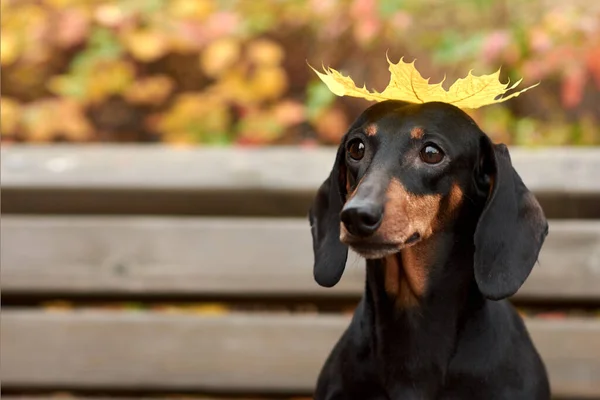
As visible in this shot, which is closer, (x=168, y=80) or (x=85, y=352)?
(x=85, y=352)

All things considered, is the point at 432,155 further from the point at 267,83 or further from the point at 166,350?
the point at 267,83

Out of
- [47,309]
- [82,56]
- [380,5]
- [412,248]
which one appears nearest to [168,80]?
[82,56]

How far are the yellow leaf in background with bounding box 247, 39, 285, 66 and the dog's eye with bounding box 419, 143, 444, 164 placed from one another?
213 cm

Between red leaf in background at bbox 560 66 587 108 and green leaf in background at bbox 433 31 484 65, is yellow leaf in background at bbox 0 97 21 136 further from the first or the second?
red leaf in background at bbox 560 66 587 108

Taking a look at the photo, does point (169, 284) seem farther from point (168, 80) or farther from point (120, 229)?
point (168, 80)

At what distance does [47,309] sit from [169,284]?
18.9 inches

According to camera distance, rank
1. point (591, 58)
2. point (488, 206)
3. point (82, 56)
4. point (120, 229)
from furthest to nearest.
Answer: point (82, 56) < point (591, 58) < point (120, 229) < point (488, 206)

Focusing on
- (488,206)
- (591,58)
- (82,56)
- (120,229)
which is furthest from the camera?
(82,56)

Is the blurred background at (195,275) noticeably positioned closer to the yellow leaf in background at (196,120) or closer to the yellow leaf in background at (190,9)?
the yellow leaf in background at (196,120)

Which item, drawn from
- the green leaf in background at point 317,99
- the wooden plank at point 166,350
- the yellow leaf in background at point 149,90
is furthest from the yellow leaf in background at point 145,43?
the wooden plank at point 166,350

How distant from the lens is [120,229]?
3.37 metres

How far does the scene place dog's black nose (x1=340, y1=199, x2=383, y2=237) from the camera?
2086 millimetres

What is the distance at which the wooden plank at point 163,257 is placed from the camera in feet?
11.0

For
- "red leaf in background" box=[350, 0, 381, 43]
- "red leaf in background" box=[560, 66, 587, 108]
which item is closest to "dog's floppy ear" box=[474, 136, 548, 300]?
"red leaf in background" box=[560, 66, 587, 108]
